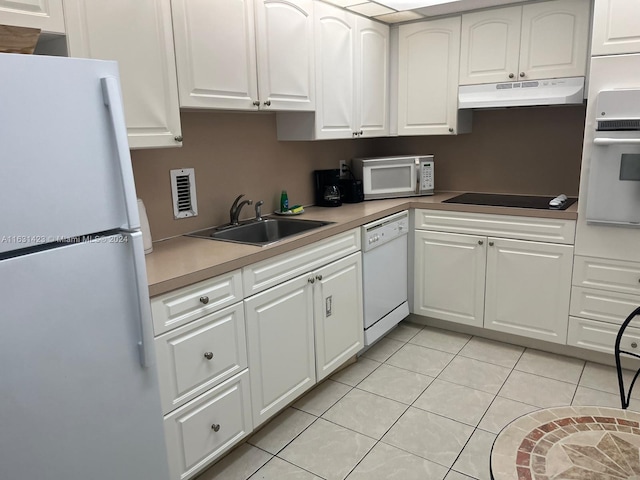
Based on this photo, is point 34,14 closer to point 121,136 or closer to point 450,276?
point 121,136

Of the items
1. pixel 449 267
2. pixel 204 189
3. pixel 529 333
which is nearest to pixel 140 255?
pixel 204 189

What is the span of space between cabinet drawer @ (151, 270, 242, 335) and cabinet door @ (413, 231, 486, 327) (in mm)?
1709

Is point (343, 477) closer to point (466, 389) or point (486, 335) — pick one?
point (466, 389)

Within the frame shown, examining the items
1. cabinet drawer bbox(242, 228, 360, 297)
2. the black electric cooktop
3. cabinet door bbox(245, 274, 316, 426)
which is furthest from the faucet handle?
the black electric cooktop

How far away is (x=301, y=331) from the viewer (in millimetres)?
2404

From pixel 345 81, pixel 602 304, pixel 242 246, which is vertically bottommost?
pixel 602 304

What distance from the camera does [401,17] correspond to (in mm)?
3279

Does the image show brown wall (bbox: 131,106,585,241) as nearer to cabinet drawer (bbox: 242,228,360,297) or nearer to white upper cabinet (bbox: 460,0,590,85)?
white upper cabinet (bbox: 460,0,590,85)

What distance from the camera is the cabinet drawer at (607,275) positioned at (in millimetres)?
2654

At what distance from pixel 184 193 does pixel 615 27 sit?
2.36 meters

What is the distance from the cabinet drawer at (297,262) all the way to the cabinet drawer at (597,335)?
1400mm

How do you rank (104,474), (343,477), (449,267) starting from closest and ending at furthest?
(104,474) < (343,477) < (449,267)

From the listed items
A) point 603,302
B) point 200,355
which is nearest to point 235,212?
point 200,355

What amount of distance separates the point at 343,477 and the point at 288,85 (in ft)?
6.29
